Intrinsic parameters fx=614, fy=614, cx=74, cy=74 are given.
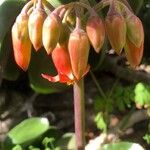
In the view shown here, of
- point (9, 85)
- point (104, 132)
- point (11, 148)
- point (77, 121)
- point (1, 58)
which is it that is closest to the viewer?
point (77, 121)

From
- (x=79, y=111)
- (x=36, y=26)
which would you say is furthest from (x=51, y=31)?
(x=79, y=111)

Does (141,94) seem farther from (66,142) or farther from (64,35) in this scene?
(64,35)

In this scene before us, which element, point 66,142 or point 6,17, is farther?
point 66,142

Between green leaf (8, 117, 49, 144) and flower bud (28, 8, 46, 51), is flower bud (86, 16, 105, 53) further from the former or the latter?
green leaf (8, 117, 49, 144)

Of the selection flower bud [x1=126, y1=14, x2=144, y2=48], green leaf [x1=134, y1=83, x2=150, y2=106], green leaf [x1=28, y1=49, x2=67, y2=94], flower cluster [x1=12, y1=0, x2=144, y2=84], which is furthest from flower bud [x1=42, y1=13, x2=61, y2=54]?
green leaf [x1=134, y1=83, x2=150, y2=106]

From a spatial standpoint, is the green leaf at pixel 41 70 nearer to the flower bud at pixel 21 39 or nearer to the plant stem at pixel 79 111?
the plant stem at pixel 79 111

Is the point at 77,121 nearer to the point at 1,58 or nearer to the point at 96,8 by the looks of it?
the point at 96,8

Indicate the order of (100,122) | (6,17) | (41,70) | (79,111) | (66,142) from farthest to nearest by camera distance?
(100,122) → (66,142) → (41,70) → (6,17) → (79,111)

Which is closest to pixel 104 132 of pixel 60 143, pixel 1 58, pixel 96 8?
pixel 60 143
